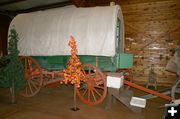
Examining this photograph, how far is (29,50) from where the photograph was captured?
16.7ft

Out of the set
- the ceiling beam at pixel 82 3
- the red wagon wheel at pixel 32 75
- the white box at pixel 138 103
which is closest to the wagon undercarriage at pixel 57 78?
the red wagon wheel at pixel 32 75

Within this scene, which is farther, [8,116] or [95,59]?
[95,59]

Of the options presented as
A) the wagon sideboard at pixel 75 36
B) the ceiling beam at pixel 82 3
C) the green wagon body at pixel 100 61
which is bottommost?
the green wagon body at pixel 100 61

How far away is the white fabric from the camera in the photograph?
422cm

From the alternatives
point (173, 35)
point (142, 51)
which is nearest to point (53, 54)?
point (142, 51)

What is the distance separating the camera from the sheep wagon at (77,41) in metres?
4.26

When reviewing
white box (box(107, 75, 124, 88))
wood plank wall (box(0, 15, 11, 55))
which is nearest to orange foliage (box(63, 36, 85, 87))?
white box (box(107, 75, 124, 88))

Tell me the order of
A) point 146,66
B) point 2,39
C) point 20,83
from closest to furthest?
point 20,83 < point 146,66 < point 2,39

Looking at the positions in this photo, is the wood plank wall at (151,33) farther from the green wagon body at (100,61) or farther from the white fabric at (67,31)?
the green wagon body at (100,61)

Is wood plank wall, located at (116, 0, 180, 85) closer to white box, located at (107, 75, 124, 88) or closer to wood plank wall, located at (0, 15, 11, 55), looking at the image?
white box, located at (107, 75, 124, 88)

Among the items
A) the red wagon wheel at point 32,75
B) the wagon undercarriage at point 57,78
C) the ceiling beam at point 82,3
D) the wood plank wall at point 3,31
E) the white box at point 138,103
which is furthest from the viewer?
the wood plank wall at point 3,31

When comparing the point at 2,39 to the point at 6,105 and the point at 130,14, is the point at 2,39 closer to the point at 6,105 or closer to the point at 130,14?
the point at 6,105

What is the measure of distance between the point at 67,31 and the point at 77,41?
429mm

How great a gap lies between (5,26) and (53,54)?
6791 millimetres
